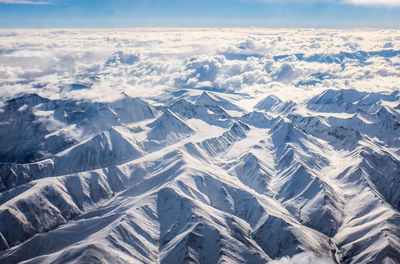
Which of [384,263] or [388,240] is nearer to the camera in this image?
[384,263]

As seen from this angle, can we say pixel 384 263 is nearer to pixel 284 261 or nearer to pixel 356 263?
pixel 356 263

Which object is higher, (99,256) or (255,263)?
(99,256)

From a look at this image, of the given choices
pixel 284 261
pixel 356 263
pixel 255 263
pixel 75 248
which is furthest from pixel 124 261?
pixel 356 263

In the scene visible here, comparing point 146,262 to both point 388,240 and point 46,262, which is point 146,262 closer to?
point 46,262

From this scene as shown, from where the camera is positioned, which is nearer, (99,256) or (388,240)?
(99,256)

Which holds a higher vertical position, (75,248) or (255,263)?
(75,248)

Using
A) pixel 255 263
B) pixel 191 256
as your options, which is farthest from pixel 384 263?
pixel 191 256

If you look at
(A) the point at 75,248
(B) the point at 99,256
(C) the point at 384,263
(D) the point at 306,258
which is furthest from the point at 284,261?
(A) the point at 75,248

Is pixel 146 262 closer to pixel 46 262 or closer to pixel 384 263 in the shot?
pixel 46 262
